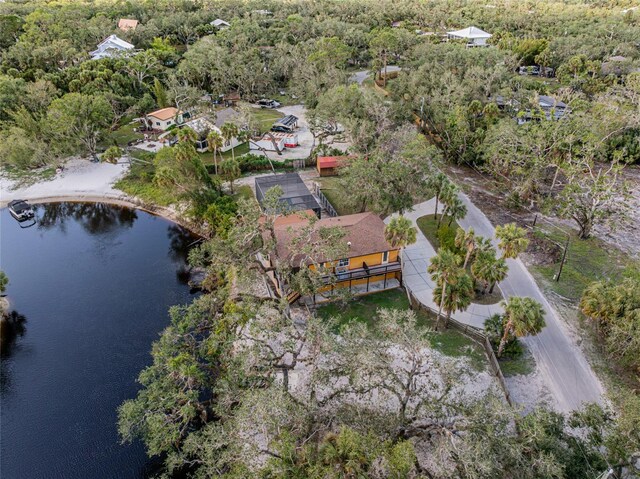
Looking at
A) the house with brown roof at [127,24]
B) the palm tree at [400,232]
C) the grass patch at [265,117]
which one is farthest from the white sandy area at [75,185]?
the house with brown roof at [127,24]

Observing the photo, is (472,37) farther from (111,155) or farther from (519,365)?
(519,365)

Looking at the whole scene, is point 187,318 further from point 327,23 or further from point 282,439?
point 327,23

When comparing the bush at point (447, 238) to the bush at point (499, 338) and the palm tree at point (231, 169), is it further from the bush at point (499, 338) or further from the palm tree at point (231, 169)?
the palm tree at point (231, 169)

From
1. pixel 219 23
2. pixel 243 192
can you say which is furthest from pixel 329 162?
pixel 219 23

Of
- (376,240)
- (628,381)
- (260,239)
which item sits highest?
(260,239)

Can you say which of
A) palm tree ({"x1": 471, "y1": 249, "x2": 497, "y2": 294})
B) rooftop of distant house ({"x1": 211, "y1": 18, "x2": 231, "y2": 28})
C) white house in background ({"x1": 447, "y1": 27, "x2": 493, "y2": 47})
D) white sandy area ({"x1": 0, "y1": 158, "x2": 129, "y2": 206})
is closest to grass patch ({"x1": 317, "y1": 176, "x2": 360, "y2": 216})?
palm tree ({"x1": 471, "y1": 249, "x2": 497, "y2": 294})

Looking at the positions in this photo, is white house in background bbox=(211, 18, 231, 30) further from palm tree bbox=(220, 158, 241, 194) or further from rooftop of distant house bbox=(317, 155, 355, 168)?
palm tree bbox=(220, 158, 241, 194)

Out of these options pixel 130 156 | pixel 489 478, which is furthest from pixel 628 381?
pixel 130 156
